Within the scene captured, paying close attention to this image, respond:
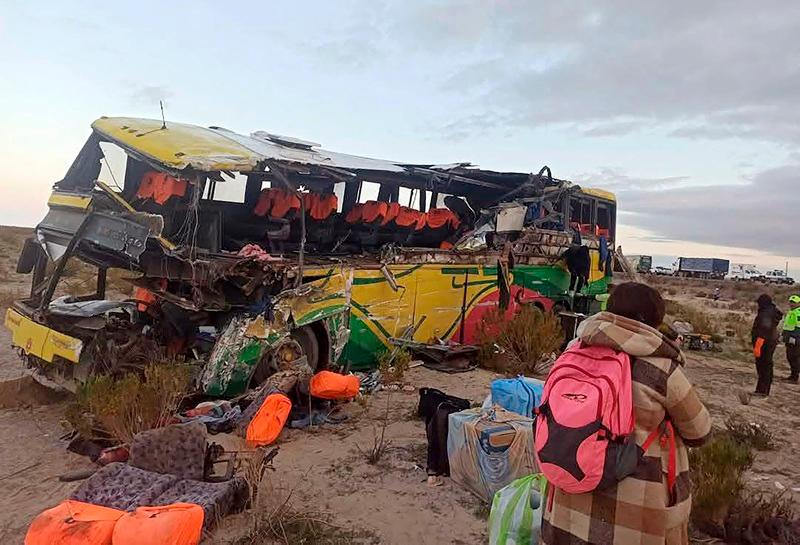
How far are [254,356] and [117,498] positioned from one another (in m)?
2.86

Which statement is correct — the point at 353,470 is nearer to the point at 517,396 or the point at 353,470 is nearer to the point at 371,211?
the point at 517,396

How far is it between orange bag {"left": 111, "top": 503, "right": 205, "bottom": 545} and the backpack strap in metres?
2.55

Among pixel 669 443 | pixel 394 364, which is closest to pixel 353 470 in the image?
pixel 669 443

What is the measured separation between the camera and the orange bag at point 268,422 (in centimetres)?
546

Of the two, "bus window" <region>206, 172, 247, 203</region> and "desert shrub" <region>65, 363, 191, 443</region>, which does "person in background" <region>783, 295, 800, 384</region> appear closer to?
"bus window" <region>206, 172, 247, 203</region>

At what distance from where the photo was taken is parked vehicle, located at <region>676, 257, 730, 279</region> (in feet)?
224

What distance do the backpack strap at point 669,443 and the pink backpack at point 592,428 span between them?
123 mm

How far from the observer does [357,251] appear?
10.8 m

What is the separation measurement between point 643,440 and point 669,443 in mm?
151

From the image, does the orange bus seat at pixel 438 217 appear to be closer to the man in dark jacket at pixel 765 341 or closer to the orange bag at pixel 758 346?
the man in dark jacket at pixel 765 341

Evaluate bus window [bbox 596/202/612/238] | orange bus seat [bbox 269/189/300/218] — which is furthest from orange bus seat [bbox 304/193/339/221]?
bus window [bbox 596/202/612/238]

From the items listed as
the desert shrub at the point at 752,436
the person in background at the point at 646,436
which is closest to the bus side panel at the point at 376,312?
the desert shrub at the point at 752,436

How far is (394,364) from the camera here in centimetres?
867

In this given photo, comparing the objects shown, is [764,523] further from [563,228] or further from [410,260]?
[563,228]
